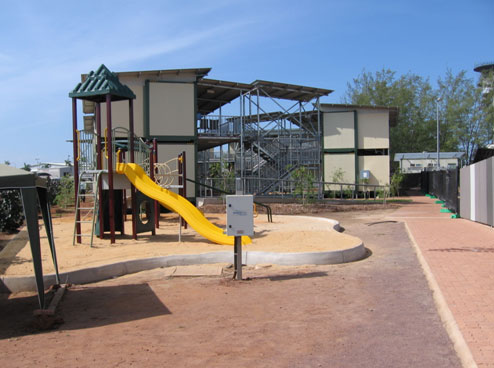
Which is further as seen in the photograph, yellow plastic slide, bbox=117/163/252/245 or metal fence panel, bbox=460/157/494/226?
metal fence panel, bbox=460/157/494/226

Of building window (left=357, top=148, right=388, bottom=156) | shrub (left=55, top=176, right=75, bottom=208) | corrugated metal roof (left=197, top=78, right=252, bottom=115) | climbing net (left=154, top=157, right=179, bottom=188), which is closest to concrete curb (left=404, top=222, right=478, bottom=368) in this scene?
climbing net (left=154, top=157, right=179, bottom=188)

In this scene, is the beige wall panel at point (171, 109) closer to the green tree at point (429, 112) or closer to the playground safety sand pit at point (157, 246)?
the playground safety sand pit at point (157, 246)

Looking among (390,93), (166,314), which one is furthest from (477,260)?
(390,93)

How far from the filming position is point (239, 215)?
8336 millimetres

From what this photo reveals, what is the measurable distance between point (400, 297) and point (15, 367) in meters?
4.98

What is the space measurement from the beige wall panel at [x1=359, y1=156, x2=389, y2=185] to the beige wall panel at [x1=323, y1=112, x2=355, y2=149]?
161 centimetres

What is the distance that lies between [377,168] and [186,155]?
51.0 feet

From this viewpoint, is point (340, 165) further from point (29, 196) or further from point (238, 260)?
point (29, 196)

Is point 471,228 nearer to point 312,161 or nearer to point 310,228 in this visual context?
point 310,228

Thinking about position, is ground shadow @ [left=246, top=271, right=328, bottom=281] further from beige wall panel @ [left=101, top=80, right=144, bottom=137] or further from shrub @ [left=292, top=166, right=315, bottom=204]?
beige wall panel @ [left=101, top=80, right=144, bottom=137]

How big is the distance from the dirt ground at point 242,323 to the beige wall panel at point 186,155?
51.4ft

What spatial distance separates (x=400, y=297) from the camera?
6930 millimetres

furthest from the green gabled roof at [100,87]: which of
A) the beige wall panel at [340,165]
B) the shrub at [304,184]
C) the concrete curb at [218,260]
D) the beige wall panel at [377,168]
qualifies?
the beige wall panel at [377,168]

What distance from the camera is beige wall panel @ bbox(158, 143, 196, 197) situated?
24234 millimetres
